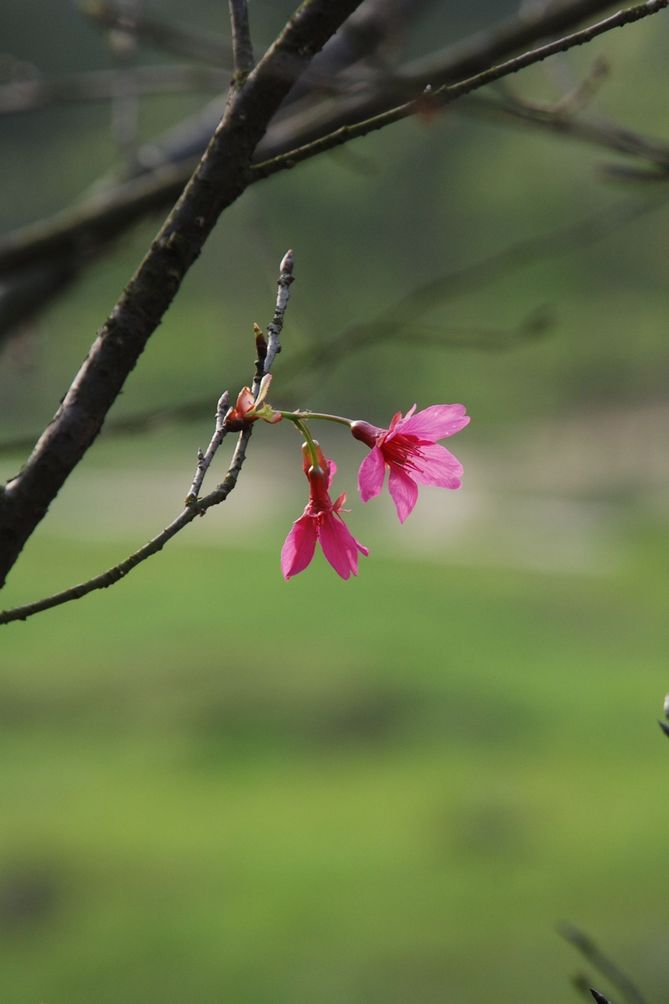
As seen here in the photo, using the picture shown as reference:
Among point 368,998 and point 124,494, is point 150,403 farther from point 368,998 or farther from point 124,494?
point 368,998

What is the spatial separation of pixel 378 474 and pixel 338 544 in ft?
0.20

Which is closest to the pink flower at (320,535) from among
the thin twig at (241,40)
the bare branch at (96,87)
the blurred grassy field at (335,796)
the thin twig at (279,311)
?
the thin twig at (279,311)

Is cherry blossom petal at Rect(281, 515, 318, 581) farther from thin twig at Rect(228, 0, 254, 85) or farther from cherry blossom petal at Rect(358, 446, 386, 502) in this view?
thin twig at Rect(228, 0, 254, 85)

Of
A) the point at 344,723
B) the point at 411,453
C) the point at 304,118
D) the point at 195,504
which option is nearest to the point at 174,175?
the point at 304,118

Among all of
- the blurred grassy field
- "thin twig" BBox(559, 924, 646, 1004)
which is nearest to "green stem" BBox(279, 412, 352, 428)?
"thin twig" BBox(559, 924, 646, 1004)

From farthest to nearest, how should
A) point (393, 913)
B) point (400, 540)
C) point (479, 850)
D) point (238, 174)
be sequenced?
point (400, 540)
point (479, 850)
point (393, 913)
point (238, 174)

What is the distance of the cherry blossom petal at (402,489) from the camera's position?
76 cm

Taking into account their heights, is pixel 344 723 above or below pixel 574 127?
below

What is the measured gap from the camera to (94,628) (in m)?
14.8

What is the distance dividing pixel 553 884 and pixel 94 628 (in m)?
8.81

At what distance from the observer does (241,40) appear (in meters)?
0.77

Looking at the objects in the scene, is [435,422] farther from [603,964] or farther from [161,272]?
[603,964]

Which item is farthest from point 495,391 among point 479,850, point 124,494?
point 479,850

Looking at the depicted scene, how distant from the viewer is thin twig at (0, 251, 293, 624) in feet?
2.07
